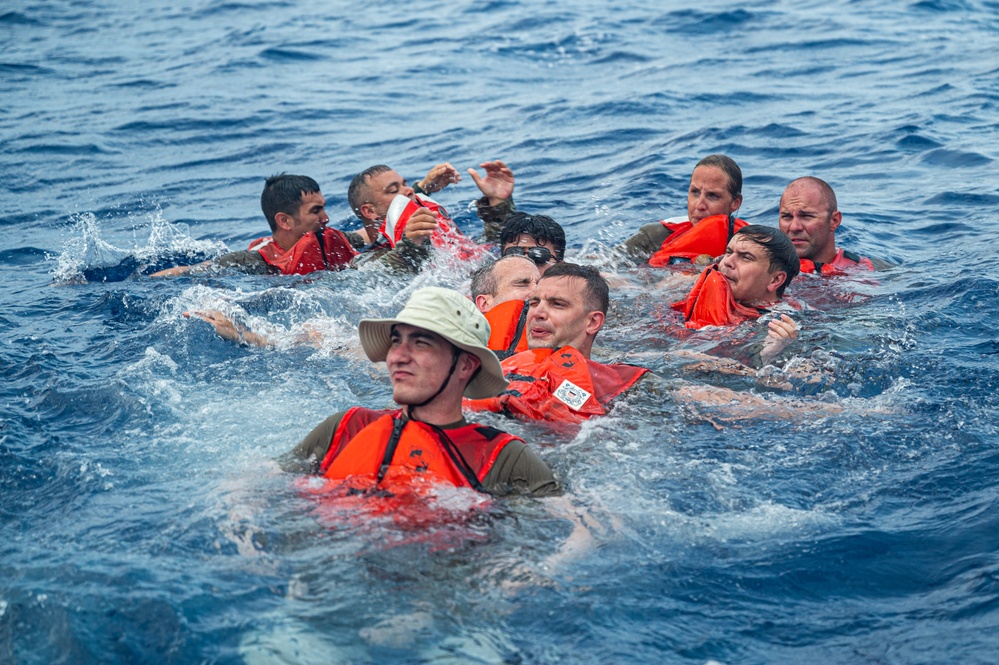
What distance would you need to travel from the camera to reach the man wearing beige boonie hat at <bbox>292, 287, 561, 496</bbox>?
5.67 meters

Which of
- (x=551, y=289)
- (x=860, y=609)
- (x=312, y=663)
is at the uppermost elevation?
(x=551, y=289)

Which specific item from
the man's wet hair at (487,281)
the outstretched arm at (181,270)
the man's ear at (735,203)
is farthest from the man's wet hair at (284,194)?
the man's ear at (735,203)

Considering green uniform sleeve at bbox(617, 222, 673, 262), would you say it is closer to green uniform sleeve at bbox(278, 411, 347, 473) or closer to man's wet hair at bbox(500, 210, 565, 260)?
man's wet hair at bbox(500, 210, 565, 260)

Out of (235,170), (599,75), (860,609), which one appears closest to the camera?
(860,609)

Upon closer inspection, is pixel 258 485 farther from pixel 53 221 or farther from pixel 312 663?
pixel 53 221

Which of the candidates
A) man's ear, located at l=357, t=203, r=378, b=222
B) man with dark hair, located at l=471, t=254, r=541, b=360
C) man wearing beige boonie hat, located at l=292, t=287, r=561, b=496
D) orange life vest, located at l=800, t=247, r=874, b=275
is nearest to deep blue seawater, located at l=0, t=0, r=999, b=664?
man wearing beige boonie hat, located at l=292, t=287, r=561, b=496

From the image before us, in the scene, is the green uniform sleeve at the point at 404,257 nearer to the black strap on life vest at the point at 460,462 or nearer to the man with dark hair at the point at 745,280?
the man with dark hair at the point at 745,280

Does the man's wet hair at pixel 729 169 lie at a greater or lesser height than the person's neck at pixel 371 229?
greater

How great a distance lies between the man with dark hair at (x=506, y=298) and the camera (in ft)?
27.4

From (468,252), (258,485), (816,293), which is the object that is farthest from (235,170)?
(258,485)

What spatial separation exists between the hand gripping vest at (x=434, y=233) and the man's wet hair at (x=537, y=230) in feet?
3.89

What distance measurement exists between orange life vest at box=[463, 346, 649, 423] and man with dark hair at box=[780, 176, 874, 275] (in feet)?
12.7

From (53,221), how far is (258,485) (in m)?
9.65

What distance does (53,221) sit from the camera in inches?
555
